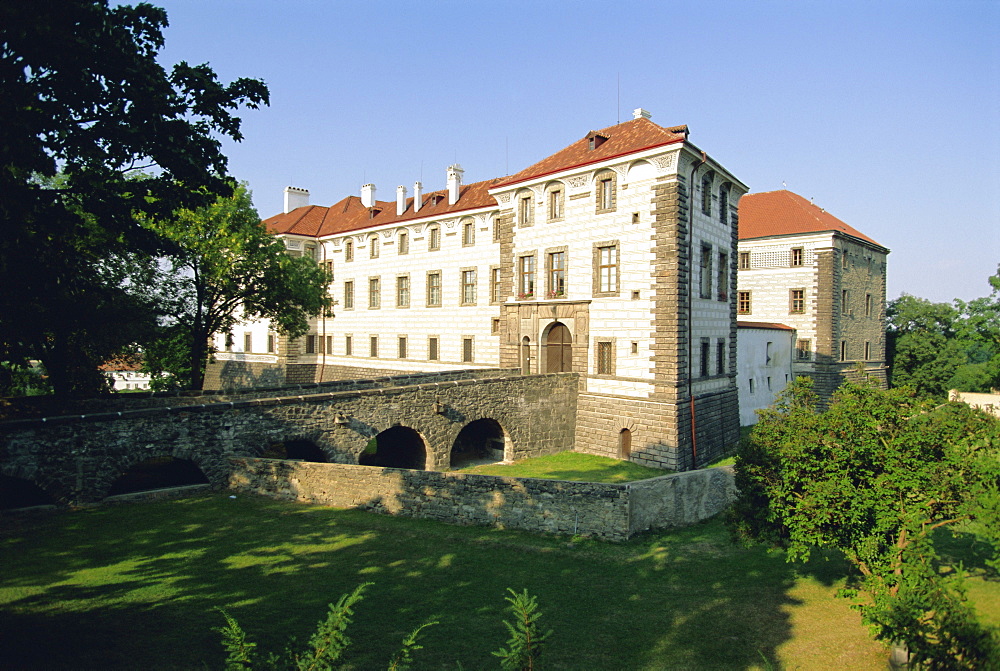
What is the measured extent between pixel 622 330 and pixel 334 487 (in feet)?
43.3

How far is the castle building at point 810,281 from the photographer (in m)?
37.8

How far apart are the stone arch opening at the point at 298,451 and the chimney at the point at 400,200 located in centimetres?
1893

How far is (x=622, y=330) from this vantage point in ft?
78.2

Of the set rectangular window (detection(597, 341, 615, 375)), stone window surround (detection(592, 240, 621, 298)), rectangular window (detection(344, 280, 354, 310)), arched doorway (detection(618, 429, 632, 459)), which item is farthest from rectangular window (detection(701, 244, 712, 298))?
rectangular window (detection(344, 280, 354, 310))

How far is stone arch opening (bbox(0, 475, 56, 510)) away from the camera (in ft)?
47.7

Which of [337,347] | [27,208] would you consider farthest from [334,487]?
[337,347]

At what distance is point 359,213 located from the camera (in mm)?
42281

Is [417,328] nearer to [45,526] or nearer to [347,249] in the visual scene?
[347,249]

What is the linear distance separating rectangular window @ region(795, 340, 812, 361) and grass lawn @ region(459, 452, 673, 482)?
849 inches

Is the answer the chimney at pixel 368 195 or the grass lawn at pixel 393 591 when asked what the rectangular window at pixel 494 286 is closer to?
the chimney at pixel 368 195

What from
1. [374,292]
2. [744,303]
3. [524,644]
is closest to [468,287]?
[374,292]

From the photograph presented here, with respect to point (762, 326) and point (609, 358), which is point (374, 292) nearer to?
point (609, 358)

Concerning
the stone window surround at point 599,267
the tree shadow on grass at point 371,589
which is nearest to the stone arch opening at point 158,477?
the tree shadow on grass at point 371,589

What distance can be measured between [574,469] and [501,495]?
8.57 metres
